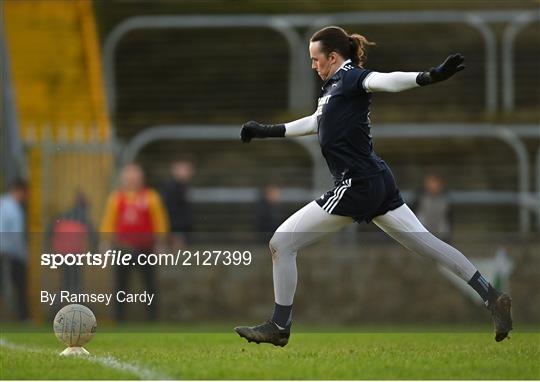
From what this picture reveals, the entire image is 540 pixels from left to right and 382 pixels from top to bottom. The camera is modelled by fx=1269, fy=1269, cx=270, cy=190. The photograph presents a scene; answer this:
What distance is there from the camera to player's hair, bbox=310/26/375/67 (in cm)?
832

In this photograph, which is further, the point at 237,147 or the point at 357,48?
the point at 237,147

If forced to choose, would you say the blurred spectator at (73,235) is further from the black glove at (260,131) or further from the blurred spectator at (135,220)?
the black glove at (260,131)

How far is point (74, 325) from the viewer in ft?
27.9

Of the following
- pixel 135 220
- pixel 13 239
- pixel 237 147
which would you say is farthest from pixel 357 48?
pixel 237 147

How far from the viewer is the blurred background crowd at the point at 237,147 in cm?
1490

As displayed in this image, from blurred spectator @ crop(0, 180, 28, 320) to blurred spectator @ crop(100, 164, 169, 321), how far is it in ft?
3.57

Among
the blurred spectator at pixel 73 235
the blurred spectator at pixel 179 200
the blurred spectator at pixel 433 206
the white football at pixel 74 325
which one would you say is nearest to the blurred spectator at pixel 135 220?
the blurred spectator at pixel 179 200

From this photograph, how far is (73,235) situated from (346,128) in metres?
7.36

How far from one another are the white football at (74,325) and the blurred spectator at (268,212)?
6.58 metres

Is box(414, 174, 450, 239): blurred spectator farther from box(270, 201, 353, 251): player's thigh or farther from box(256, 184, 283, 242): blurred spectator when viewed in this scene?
box(270, 201, 353, 251): player's thigh

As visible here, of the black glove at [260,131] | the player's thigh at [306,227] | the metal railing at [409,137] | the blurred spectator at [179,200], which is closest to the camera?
the player's thigh at [306,227]

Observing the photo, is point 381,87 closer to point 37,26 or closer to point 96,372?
point 96,372

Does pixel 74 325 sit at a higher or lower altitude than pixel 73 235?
higher

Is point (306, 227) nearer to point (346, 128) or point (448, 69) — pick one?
point (346, 128)
